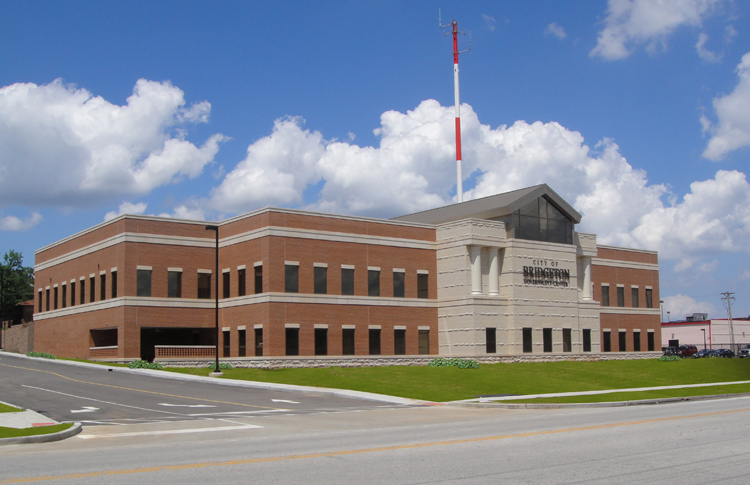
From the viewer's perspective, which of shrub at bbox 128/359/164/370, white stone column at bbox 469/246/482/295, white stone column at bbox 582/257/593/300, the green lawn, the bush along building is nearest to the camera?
the green lawn

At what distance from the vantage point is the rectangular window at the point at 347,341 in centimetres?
4978

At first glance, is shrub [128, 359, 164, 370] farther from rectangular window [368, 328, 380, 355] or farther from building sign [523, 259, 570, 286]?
building sign [523, 259, 570, 286]

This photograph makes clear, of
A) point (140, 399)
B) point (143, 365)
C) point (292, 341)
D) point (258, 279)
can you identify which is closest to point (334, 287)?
point (292, 341)

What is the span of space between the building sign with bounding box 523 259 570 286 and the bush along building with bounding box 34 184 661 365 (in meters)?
0.08

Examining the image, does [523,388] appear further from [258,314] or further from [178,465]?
[178,465]

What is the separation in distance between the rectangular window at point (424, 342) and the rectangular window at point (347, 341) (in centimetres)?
597

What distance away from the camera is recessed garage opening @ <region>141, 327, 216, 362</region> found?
52375 millimetres

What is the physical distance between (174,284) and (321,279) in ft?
34.8

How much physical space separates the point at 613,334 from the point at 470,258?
2102 centimetres

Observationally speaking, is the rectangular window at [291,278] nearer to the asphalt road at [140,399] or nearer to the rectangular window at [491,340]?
the asphalt road at [140,399]

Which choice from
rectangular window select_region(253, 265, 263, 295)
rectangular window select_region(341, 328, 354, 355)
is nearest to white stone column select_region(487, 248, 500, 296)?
rectangular window select_region(341, 328, 354, 355)

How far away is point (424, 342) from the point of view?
176 feet

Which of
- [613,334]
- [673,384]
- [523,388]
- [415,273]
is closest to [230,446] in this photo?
[523,388]

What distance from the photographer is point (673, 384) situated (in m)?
40.5
